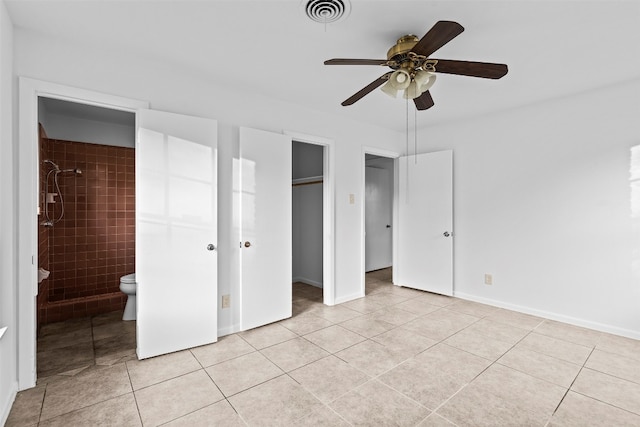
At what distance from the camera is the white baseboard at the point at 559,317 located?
9.76 feet

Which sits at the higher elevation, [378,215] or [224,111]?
[224,111]

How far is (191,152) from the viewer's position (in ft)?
8.83

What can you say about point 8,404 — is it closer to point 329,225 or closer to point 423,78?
point 329,225

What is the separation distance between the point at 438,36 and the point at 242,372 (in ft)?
8.30

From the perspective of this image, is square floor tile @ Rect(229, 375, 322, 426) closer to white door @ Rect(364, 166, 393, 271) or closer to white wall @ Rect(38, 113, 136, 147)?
white wall @ Rect(38, 113, 136, 147)

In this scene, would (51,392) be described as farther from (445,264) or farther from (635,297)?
(635,297)

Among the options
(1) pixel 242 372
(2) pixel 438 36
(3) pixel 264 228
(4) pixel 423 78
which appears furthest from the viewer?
(3) pixel 264 228

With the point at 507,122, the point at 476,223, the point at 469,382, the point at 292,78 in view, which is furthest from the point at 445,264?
the point at 292,78

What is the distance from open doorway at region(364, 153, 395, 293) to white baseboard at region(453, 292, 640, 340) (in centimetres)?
197

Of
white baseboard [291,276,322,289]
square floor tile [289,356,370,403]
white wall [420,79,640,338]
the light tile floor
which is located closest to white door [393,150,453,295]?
white wall [420,79,640,338]

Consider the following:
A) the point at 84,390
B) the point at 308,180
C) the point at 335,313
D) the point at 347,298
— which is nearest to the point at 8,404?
the point at 84,390

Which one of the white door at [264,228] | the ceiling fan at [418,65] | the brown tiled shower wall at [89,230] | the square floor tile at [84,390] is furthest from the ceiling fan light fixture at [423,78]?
the brown tiled shower wall at [89,230]

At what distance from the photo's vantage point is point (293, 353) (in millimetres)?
2605

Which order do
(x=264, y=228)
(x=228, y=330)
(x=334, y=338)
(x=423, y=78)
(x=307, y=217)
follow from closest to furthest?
1. (x=423, y=78)
2. (x=334, y=338)
3. (x=228, y=330)
4. (x=264, y=228)
5. (x=307, y=217)
